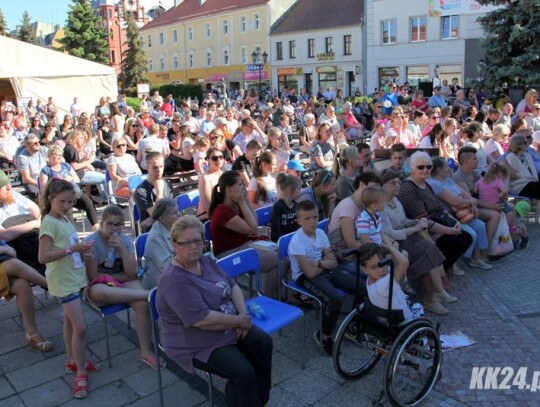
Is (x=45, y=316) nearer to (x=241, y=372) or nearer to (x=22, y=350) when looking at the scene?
(x=22, y=350)

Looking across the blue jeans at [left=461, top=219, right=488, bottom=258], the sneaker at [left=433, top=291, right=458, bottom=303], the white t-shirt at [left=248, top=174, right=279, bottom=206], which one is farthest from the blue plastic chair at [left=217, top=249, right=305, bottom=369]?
the blue jeans at [left=461, top=219, right=488, bottom=258]

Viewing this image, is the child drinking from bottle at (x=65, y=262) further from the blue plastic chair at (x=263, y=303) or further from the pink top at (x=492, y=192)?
the pink top at (x=492, y=192)

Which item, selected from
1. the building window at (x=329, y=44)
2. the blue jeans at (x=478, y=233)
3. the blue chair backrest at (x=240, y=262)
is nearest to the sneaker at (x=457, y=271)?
the blue jeans at (x=478, y=233)

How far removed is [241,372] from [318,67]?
44281 mm

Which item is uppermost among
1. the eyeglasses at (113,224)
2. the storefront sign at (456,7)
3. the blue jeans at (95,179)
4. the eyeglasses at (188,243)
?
the storefront sign at (456,7)

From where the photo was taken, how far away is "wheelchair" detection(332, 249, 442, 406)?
3.44m

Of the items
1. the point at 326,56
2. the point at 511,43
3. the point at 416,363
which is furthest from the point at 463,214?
the point at 326,56

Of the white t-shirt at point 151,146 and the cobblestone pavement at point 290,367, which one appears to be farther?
the white t-shirt at point 151,146

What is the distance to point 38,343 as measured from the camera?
14.4 feet

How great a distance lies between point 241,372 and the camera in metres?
3.10

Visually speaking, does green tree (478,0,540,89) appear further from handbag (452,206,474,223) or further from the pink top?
handbag (452,206,474,223)

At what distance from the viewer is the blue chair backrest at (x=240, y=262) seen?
13.6 ft

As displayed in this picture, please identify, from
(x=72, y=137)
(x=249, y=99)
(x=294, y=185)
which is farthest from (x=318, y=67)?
(x=294, y=185)

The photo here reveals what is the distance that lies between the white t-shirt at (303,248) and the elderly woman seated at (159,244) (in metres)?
1.02
